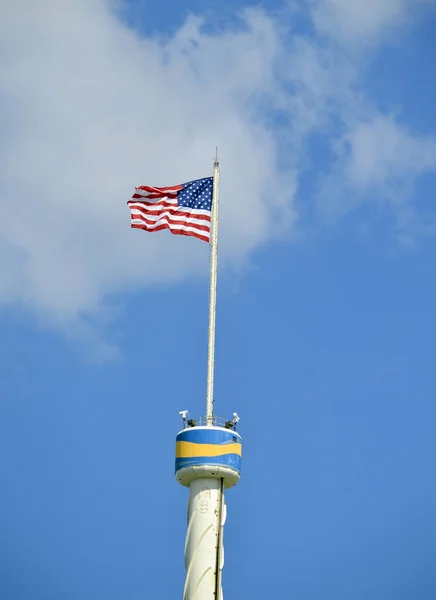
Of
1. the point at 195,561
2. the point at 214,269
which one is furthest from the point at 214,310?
the point at 195,561

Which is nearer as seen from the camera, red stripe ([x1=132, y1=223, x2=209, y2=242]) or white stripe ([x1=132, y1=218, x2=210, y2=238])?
red stripe ([x1=132, y1=223, x2=209, y2=242])

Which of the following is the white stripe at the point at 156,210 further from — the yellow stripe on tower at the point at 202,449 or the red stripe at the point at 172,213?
the yellow stripe on tower at the point at 202,449

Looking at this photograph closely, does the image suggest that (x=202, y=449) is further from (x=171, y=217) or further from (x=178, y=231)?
(x=171, y=217)

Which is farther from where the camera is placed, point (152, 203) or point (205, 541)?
point (152, 203)

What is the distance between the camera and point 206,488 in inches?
3693

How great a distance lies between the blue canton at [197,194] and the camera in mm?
100994

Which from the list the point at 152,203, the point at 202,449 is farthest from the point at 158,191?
the point at 202,449

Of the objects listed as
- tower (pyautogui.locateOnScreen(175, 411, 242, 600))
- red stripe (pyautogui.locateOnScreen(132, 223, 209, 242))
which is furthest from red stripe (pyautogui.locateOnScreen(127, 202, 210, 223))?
tower (pyautogui.locateOnScreen(175, 411, 242, 600))

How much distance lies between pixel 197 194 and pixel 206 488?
23581 millimetres

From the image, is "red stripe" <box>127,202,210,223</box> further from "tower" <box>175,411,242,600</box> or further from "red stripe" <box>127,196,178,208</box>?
"tower" <box>175,411,242,600</box>

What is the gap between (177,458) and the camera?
3733 inches

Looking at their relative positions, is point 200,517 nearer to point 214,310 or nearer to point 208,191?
point 214,310

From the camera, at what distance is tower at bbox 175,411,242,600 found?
91.0m

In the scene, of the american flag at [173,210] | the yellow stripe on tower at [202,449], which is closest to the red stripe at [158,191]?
the american flag at [173,210]
